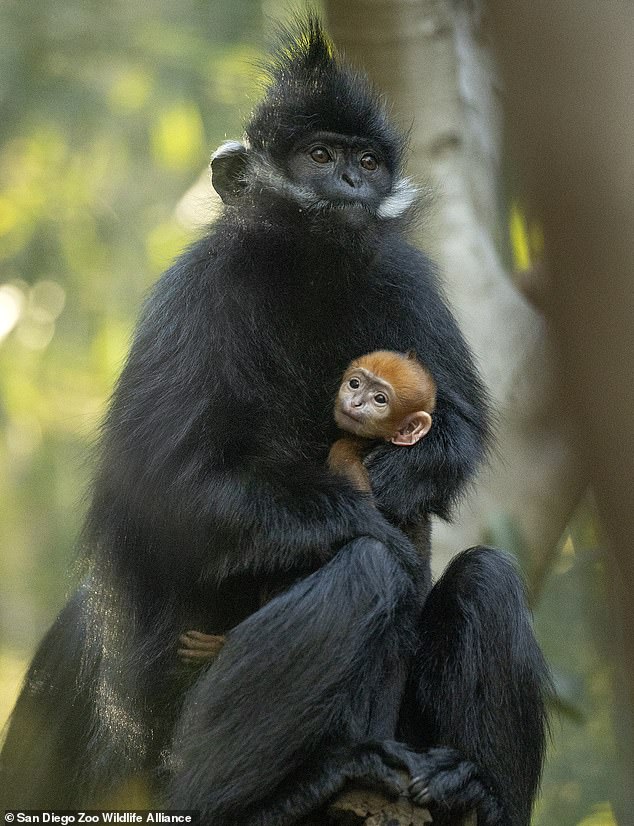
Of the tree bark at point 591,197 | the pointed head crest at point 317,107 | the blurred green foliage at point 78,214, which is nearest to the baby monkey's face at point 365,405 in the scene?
the pointed head crest at point 317,107

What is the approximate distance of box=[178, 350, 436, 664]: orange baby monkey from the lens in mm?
4316

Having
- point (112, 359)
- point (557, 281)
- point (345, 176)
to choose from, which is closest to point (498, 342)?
point (345, 176)

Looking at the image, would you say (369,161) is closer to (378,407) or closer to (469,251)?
(378,407)

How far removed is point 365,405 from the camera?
4.36 meters

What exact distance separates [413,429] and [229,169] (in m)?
1.48

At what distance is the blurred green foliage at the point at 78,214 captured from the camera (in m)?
10.3

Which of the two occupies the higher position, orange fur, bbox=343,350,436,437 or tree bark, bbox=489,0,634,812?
tree bark, bbox=489,0,634,812

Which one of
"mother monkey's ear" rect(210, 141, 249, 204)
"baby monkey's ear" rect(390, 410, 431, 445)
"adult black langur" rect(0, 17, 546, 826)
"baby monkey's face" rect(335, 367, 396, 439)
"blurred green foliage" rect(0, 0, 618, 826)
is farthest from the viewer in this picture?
"blurred green foliage" rect(0, 0, 618, 826)

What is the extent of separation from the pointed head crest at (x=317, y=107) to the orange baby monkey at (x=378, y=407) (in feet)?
3.39

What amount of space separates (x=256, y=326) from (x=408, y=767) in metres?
1.79

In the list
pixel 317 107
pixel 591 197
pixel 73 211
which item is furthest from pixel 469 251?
pixel 591 197

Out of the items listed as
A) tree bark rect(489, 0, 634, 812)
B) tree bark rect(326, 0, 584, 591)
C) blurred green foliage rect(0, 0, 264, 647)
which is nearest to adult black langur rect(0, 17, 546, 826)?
tree bark rect(326, 0, 584, 591)

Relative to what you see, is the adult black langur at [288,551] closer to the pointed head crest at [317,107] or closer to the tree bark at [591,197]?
the pointed head crest at [317,107]

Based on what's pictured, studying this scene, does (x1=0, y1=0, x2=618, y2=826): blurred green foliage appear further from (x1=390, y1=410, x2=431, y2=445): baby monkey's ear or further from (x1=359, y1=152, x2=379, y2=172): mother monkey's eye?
(x1=390, y1=410, x2=431, y2=445): baby monkey's ear
